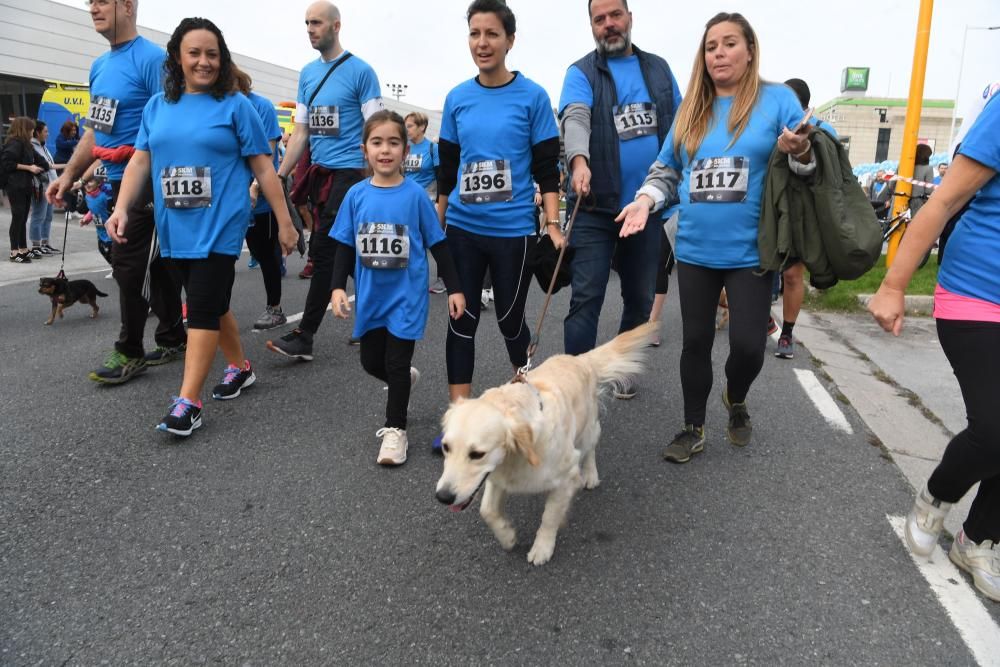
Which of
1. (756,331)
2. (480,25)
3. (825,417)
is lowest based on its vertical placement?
(825,417)

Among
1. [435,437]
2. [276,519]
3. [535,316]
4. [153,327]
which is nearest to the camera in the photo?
[276,519]

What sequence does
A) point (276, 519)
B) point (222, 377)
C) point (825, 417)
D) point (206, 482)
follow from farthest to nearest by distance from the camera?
1. point (222, 377)
2. point (825, 417)
3. point (206, 482)
4. point (276, 519)

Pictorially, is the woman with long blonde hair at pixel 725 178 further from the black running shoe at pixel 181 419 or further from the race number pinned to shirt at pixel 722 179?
the black running shoe at pixel 181 419

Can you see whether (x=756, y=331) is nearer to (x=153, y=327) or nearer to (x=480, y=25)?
(x=480, y=25)

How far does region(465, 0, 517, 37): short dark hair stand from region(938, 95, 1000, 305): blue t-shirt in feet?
7.27

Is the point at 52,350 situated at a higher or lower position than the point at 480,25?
lower

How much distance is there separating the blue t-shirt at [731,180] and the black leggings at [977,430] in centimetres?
99

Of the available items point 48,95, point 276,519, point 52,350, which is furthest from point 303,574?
point 48,95

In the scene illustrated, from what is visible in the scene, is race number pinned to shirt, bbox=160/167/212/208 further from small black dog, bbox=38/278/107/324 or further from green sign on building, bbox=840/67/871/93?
green sign on building, bbox=840/67/871/93

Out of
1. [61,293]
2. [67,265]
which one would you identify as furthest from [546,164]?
[67,265]

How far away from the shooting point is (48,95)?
17281mm

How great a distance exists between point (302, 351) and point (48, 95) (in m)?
17.3

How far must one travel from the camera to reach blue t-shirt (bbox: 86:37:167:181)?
4.32 metres

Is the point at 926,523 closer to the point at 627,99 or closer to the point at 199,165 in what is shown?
the point at 627,99
